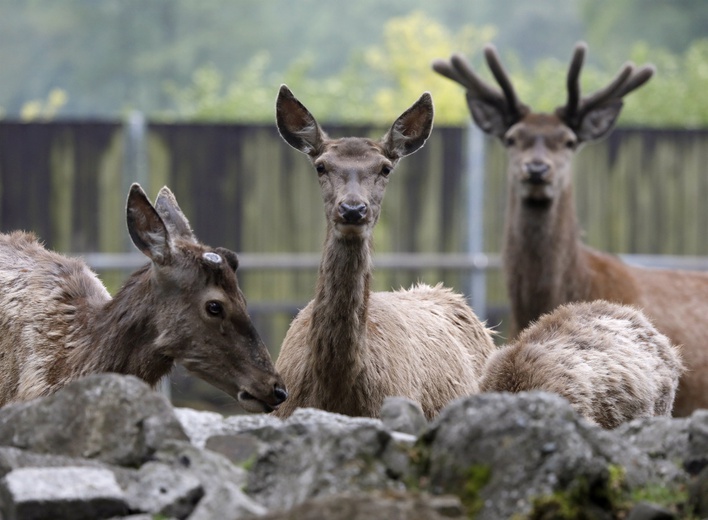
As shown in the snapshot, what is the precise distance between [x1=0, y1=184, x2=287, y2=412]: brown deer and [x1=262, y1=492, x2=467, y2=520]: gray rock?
2733 millimetres

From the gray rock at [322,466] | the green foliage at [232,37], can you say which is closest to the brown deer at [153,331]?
the gray rock at [322,466]

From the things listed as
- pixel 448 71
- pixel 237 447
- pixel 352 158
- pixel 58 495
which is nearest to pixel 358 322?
pixel 352 158

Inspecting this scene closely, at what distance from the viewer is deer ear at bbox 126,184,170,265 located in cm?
726

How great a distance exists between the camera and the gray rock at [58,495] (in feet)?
15.7

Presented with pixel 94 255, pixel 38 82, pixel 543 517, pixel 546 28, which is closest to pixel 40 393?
pixel 543 517

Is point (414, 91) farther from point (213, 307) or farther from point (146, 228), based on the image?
point (213, 307)

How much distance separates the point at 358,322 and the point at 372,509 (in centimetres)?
350

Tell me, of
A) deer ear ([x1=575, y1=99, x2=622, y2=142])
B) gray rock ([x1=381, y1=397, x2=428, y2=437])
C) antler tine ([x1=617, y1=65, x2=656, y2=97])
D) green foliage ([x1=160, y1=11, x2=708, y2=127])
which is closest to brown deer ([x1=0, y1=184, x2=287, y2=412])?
gray rock ([x1=381, y1=397, x2=428, y2=437])

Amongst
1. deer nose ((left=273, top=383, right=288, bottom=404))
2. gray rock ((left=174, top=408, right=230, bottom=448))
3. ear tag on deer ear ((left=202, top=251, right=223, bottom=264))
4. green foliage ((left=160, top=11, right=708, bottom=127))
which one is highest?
green foliage ((left=160, top=11, right=708, bottom=127))

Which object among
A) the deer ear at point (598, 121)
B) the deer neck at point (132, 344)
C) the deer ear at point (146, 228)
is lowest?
the deer neck at point (132, 344)

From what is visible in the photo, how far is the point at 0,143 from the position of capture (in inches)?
636

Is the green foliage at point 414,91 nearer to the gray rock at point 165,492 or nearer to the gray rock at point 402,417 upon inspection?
the gray rock at point 402,417

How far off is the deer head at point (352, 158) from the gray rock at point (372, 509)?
3.40m

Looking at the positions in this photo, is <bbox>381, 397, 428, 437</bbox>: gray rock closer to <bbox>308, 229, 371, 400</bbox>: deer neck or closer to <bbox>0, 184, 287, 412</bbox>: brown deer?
<bbox>0, 184, 287, 412</bbox>: brown deer
